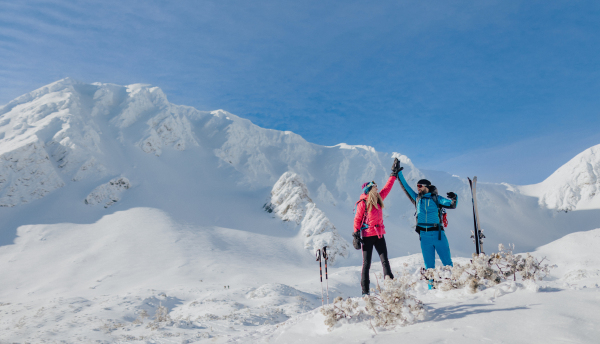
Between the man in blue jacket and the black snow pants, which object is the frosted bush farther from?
the man in blue jacket

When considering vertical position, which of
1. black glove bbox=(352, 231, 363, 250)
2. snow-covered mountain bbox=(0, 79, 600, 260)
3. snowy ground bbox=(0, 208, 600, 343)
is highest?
snow-covered mountain bbox=(0, 79, 600, 260)

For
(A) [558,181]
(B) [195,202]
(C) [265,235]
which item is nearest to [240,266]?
(C) [265,235]

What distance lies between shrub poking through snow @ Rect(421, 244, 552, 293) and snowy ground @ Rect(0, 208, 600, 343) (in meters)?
0.17

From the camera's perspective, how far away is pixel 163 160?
40.7m

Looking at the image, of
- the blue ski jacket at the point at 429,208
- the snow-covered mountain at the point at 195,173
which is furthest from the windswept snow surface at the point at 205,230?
the blue ski jacket at the point at 429,208

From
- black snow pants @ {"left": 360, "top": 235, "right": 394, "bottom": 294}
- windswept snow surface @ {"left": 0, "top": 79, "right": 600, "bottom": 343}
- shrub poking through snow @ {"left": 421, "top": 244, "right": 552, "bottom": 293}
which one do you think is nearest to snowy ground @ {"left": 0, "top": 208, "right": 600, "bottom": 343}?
windswept snow surface @ {"left": 0, "top": 79, "right": 600, "bottom": 343}

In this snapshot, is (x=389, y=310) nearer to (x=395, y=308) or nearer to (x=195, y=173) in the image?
(x=395, y=308)

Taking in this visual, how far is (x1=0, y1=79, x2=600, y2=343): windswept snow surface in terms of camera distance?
3.98 m

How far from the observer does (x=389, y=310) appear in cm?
329

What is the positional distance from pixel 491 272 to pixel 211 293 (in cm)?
1338

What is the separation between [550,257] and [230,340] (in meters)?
37.9

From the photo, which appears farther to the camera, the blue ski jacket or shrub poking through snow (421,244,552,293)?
the blue ski jacket

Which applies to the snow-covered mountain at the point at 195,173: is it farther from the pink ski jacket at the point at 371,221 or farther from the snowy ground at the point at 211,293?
the pink ski jacket at the point at 371,221

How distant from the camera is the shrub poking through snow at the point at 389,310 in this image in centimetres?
321
